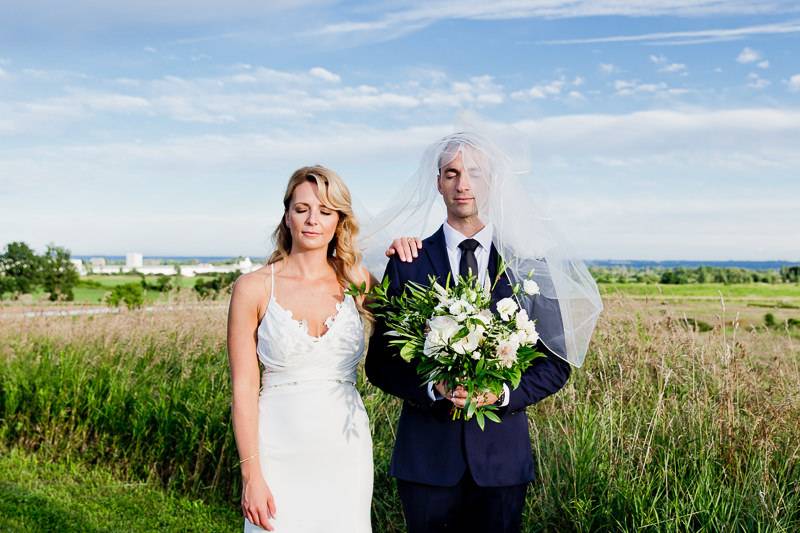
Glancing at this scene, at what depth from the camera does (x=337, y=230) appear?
3639 mm

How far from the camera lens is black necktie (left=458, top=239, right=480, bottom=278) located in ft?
10.9

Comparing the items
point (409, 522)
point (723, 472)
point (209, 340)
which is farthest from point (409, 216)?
point (209, 340)

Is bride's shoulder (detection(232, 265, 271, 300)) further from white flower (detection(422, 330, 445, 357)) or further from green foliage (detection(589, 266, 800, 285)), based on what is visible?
green foliage (detection(589, 266, 800, 285))

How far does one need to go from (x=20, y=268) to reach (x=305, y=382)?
74.4 feet

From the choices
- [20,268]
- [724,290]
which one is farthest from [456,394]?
[20,268]

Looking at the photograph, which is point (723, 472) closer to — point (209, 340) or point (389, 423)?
point (389, 423)

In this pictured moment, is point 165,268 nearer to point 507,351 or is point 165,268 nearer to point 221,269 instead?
point 221,269

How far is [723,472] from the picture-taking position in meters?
4.75

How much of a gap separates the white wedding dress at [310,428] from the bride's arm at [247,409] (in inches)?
3.1

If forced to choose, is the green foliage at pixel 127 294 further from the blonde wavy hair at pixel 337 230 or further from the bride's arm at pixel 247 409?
the bride's arm at pixel 247 409

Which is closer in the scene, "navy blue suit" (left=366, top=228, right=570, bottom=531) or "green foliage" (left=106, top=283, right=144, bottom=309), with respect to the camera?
"navy blue suit" (left=366, top=228, right=570, bottom=531)

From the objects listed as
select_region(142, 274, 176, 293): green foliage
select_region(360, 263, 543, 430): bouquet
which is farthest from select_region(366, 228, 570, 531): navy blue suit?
select_region(142, 274, 176, 293): green foliage

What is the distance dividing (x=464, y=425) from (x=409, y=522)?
1.65 ft

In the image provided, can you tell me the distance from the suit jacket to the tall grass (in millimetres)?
1442
